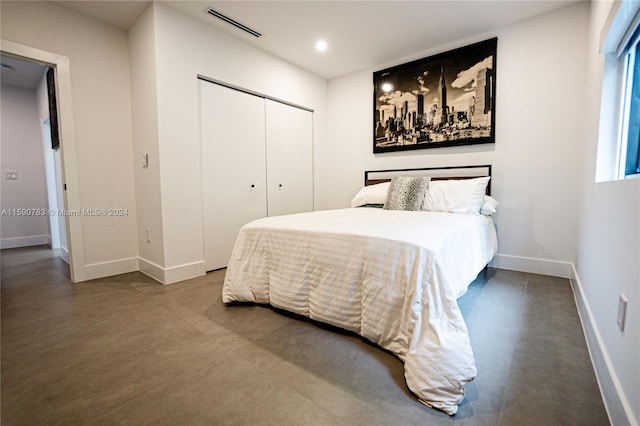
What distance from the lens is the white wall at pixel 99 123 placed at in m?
2.48

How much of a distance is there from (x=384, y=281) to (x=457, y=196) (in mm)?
1603

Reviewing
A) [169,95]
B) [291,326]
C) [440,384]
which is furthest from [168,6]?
[440,384]

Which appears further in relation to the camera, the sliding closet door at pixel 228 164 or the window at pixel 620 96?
the sliding closet door at pixel 228 164

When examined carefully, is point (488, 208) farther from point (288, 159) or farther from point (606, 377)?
point (288, 159)

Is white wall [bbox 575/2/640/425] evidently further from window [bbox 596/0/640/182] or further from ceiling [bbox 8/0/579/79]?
ceiling [bbox 8/0/579/79]

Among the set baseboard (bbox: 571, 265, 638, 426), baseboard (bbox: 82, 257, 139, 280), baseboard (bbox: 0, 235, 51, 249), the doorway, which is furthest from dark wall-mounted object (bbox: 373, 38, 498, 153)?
Answer: baseboard (bbox: 0, 235, 51, 249)

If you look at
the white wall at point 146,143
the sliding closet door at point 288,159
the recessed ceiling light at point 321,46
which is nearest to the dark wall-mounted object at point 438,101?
the recessed ceiling light at point 321,46

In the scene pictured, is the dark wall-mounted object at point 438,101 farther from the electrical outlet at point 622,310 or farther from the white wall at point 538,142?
the electrical outlet at point 622,310

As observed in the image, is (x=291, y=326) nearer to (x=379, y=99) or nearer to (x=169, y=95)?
(x=169, y=95)

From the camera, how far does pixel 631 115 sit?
1479mm

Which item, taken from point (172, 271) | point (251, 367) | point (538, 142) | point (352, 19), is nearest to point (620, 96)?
point (538, 142)

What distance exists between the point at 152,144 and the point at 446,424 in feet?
9.66

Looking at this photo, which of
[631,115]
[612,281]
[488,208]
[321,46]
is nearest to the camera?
[612,281]

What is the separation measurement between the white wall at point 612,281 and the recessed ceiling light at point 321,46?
228 cm
